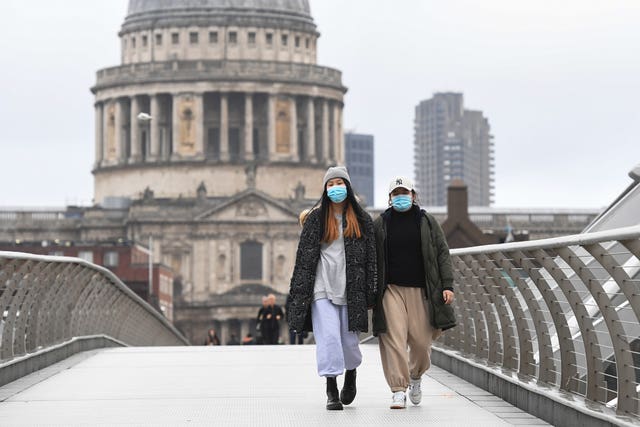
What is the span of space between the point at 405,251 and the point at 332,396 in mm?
1303

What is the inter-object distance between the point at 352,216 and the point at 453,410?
1779 millimetres

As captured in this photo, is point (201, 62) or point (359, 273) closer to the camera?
point (359, 273)

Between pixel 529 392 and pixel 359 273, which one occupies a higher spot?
pixel 359 273

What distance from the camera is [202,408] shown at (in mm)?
15812

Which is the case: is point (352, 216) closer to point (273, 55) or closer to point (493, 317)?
point (493, 317)

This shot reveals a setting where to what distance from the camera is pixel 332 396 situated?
15.5m

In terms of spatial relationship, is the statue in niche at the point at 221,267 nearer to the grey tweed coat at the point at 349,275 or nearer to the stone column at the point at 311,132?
the stone column at the point at 311,132

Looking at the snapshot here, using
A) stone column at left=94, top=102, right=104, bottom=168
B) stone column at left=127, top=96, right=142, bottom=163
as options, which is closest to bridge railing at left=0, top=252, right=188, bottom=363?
stone column at left=127, top=96, right=142, bottom=163

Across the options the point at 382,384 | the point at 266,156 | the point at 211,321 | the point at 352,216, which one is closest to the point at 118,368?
the point at 382,384

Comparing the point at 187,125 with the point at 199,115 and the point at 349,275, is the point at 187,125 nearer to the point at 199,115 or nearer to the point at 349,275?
the point at 199,115

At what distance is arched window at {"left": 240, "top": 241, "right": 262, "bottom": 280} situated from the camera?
456 feet

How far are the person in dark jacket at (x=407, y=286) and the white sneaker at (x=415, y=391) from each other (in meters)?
0.32

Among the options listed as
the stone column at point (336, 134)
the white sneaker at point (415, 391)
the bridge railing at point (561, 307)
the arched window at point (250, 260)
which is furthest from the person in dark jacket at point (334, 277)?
the stone column at point (336, 134)

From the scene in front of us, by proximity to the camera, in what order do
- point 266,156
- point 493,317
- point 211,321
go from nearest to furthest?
point 493,317
point 211,321
point 266,156
